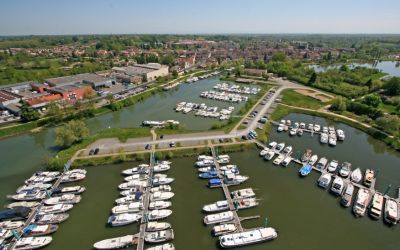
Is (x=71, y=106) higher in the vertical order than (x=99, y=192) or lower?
higher

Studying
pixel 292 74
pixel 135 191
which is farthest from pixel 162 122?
pixel 292 74

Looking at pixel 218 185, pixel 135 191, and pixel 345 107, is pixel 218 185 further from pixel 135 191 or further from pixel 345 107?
pixel 345 107

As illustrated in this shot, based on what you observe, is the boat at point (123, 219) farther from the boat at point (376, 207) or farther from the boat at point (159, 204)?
the boat at point (376, 207)

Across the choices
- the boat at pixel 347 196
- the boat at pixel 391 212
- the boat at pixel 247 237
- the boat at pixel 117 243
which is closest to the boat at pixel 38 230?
the boat at pixel 117 243

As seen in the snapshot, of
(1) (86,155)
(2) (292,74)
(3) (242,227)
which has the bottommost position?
(3) (242,227)

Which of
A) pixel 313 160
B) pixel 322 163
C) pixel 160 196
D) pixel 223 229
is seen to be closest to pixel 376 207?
pixel 322 163

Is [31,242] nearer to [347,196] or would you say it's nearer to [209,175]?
[209,175]

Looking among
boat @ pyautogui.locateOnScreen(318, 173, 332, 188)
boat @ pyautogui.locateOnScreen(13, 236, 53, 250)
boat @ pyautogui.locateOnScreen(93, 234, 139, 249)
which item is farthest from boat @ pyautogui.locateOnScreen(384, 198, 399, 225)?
boat @ pyautogui.locateOnScreen(13, 236, 53, 250)
